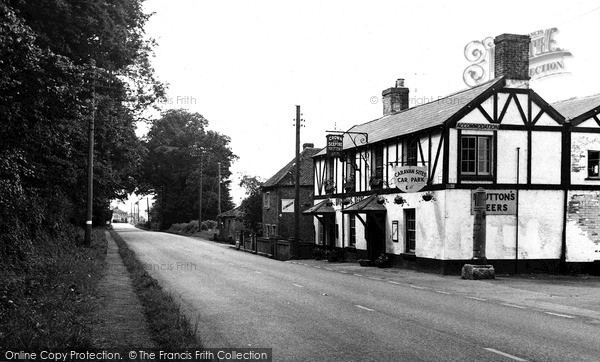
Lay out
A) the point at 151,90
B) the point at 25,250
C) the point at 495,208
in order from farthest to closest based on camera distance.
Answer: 1. the point at 151,90
2. the point at 495,208
3. the point at 25,250

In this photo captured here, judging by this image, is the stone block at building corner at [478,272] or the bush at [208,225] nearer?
the stone block at building corner at [478,272]

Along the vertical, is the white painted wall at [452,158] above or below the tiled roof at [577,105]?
below

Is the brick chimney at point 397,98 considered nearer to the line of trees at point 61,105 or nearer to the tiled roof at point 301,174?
the tiled roof at point 301,174

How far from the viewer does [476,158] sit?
2448cm

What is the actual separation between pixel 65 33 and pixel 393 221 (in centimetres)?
1602

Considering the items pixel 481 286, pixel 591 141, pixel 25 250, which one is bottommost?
pixel 481 286

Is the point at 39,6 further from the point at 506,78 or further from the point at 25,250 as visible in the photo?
the point at 506,78

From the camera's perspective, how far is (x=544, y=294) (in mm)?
17828

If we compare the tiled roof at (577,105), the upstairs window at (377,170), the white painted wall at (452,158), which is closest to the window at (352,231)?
the upstairs window at (377,170)

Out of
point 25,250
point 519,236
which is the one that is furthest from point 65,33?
point 519,236

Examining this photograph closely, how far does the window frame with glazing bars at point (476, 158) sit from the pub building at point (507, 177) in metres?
0.04

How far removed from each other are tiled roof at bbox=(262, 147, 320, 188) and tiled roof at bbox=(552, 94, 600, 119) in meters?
21.0

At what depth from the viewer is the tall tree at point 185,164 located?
81375 mm

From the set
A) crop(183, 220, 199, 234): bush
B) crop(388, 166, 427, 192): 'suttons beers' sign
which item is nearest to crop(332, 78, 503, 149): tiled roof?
crop(388, 166, 427, 192): 'suttons beers' sign
